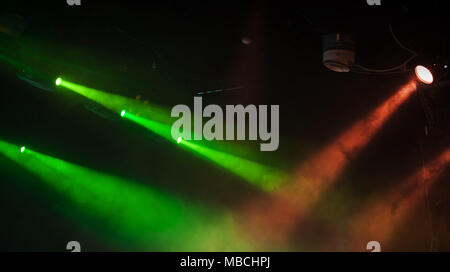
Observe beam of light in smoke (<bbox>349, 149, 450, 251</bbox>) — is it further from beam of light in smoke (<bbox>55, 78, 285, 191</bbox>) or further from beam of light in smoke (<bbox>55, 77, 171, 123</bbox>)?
beam of light in smoke (<bbox>55, 77, 171, 123</bbox>)

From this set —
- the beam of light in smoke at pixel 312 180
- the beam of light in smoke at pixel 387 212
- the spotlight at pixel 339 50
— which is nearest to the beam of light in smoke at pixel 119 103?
the beam of light in smoke at pixel 312 180

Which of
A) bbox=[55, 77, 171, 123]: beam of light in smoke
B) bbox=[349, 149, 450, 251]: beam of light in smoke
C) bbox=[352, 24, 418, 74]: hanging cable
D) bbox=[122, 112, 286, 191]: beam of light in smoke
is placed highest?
bbox=[55, 77, 171, 123]: beam of light in smoke

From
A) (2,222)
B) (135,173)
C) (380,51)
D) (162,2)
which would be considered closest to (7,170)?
(2,222)

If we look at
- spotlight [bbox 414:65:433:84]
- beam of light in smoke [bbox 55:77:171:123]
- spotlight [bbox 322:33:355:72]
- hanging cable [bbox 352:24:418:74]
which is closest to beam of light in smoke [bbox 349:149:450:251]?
hanging cable [bbox 352:24:418:74]

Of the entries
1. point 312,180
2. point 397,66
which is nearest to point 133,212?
point 312,180

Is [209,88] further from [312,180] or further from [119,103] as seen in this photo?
[312,180]

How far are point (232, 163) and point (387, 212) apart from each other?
187 cm

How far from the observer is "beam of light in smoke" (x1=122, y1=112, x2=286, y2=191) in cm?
524

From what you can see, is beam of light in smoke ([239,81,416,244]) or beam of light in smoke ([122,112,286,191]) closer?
beam of light in smoke ([239,81,416,244])

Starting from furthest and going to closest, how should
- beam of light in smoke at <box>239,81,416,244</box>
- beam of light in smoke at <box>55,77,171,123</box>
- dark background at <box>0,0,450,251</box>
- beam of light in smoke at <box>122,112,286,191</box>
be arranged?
beam of light in smoke at <box>122,112,286,191</box> → beam of light in smoke at <box>239,81,416,244</box> → beam of light in smoke at <box>55,77,171,123</box> → dark background at <box>0,0,450,251</box>

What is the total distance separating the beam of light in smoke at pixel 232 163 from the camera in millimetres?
5242

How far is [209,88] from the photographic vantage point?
4.90 m

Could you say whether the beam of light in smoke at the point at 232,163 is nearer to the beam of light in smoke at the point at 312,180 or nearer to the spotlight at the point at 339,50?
the beam of light in smoke at the point at 312,180

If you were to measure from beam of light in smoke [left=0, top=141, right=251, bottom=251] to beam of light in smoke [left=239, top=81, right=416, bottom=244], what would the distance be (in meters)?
0.40
